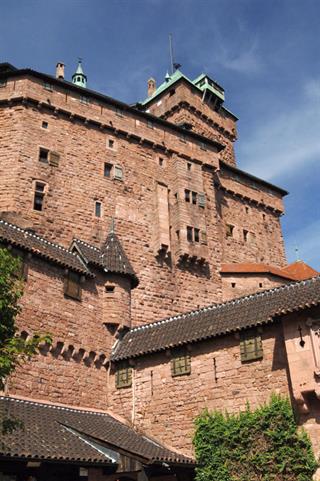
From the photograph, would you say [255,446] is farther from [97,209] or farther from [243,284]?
[243,284]

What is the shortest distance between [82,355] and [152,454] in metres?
5.23

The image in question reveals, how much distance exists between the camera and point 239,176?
43.0m

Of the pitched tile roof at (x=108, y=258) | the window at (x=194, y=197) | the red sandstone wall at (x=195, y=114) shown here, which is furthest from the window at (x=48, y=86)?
the red sandstone wall at (x=195, y=114)

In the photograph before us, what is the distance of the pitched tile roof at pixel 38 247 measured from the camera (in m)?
19.5

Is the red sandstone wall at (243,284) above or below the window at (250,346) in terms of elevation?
above

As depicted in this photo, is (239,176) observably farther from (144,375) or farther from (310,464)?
(310,464)

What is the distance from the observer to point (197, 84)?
52500mm

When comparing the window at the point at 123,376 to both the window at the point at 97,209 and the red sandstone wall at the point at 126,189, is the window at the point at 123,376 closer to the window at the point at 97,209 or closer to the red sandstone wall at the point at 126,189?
the red sandstone wall at the point at 126,189

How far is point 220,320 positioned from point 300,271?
68.9 ft

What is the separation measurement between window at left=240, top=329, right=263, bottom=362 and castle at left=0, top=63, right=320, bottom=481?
0.04 m

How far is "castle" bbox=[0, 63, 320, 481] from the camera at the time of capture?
1739cm

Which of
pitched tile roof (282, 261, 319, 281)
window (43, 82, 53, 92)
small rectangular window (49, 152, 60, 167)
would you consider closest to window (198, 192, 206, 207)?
pitched tile roof (282, 261, 319, 281)

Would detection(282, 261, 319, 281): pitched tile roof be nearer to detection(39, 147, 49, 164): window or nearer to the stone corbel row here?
detection(39, 147, 49, 164): window

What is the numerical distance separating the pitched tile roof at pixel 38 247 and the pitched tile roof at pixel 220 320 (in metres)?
3.55
